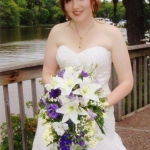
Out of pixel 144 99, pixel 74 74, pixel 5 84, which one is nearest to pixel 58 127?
pixel 74 74

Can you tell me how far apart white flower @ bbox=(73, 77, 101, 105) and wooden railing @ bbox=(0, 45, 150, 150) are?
132 centimetres

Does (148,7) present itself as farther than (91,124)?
Yes

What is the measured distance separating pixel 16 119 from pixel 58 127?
1978 millimetres

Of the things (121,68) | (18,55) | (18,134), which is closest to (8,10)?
(18,55)

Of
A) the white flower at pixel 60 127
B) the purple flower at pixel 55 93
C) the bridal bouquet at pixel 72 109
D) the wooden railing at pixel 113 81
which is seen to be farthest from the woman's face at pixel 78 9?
the wooden railing at pixel 113 81

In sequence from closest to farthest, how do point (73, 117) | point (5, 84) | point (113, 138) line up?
1. point (73, 117)
2. point (113, 138)
3. point (5, 84)

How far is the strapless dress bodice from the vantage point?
2189 mm

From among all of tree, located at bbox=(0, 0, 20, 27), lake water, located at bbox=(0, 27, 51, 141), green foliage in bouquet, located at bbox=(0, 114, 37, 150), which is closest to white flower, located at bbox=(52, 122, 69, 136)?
green foliage in bouquet, located at bbox=(0, 114, 37, 150)

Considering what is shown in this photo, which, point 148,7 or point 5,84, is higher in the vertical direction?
point 148,7

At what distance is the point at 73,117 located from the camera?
170 centimetres

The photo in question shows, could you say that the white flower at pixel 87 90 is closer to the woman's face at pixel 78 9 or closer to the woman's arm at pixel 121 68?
the woman's arm at pixel 121 68

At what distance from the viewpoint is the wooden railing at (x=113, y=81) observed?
2.99m

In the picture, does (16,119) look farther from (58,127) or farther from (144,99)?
(144,99)

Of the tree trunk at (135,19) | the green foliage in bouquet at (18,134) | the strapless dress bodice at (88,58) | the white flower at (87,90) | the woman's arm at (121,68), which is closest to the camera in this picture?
the white flower at (87,90)
